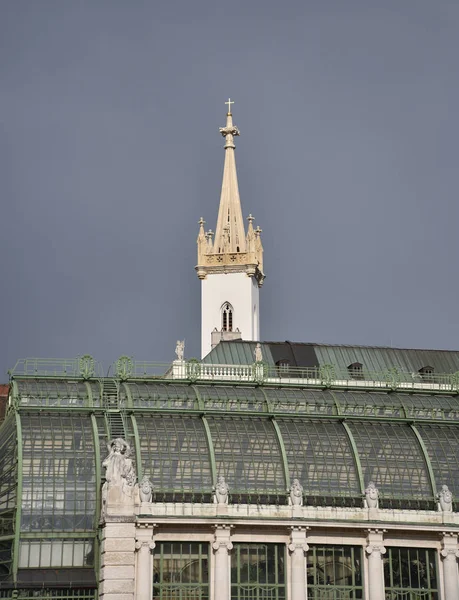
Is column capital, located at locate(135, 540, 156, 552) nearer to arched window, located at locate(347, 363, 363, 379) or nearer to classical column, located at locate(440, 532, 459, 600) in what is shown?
classical column, located at locate(440, 532, 459, 600)

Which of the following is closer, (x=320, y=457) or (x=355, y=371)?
(x=320, y=457)

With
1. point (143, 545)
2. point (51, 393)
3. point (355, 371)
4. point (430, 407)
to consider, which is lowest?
point (143, 545)

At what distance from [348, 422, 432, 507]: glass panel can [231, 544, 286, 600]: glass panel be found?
29.4 feet

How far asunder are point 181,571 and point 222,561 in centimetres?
292

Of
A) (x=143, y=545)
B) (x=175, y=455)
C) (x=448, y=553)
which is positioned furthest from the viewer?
(x=448, y=553)

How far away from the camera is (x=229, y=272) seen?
19550 centimetres

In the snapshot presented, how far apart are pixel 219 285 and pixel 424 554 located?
9723 centimetres

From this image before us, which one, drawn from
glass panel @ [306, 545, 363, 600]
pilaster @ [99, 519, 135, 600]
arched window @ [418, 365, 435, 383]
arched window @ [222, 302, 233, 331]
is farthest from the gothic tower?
pilaster @ [99, 519, 135, 600]

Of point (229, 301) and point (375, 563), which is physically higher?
point (229, 301)

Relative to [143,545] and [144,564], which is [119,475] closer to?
[143,545]

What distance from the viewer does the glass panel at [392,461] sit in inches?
4065

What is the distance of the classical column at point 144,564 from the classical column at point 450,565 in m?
21.2

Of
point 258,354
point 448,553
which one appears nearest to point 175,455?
point 448,553

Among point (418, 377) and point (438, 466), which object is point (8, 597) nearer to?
point (438, 466)
